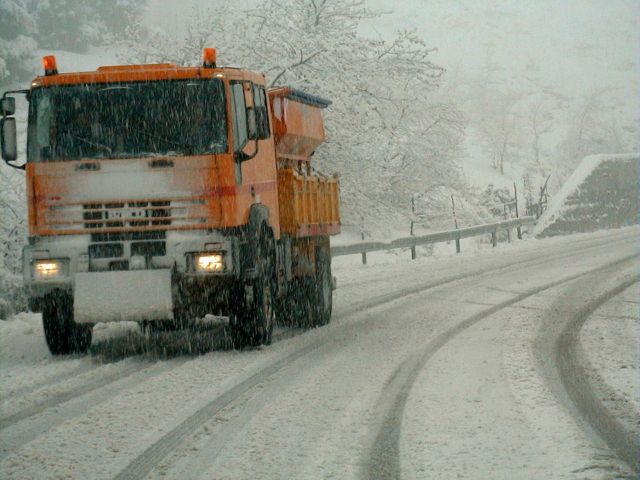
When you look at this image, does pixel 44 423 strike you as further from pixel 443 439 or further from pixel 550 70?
pixel 550 70

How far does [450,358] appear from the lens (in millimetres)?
8594

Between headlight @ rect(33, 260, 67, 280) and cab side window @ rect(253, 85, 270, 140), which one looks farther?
cab side window @ rect(253, 85, 270, 140)

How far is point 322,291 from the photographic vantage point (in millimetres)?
11867

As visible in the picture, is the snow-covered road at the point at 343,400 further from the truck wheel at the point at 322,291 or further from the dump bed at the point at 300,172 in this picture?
the dump bed at the point at 300,172

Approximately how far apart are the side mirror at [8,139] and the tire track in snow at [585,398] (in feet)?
18.3

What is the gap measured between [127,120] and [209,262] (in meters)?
1.60

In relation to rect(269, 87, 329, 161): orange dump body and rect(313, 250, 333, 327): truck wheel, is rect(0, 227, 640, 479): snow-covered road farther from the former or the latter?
rect(269, 87, 329, 161): orange dump body

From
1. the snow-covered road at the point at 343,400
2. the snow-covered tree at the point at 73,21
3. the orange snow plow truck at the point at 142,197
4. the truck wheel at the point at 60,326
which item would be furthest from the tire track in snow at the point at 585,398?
the snow-covered tree at the point at 73,21

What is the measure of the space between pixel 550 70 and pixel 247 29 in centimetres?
8300

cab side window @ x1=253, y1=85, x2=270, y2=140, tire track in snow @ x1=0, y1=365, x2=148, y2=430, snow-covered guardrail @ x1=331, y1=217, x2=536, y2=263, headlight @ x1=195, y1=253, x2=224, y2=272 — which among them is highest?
cab side window @ x1=253, y1=85, x2=270, y2=140

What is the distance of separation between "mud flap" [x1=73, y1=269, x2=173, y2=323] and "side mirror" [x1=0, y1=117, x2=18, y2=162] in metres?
1.68

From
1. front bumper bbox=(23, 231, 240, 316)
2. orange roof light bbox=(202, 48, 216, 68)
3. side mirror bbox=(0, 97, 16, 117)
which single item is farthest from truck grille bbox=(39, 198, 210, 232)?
orange roof light bbox=(202, 48, 216, 68)

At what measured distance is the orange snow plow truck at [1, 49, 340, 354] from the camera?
29.0 feet

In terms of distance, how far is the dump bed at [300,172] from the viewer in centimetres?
1102
